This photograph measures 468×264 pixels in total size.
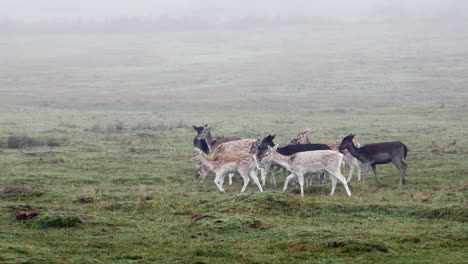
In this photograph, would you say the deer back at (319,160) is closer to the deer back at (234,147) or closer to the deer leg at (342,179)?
the deer leg at (342,179)

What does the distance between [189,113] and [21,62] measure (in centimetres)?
8141

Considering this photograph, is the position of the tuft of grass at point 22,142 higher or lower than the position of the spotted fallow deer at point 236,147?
lower

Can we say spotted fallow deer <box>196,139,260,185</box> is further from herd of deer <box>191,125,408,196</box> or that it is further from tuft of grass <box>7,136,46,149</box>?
tuft of grass <box>7,136,46,149</box>

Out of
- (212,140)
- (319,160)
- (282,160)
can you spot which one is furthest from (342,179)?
(212,140)

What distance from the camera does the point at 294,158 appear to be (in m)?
20.7

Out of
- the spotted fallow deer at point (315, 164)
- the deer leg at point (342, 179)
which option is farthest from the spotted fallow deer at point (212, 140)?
the deer leg at point (342, 179)

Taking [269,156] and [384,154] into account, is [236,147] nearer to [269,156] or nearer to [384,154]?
[269,156]

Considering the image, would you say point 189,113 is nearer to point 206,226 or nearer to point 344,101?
point 344,101

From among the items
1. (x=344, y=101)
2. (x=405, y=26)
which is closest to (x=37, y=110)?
(x=344, y=101)

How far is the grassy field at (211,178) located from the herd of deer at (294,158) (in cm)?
60

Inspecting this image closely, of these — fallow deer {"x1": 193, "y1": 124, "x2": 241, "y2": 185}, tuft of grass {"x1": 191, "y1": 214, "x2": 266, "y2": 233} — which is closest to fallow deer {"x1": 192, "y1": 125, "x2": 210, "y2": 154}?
fallow deer {"x1": 193, "y1": 124, "x2": 241, "y2": 185}

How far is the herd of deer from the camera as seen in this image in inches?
798

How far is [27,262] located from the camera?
10805mm

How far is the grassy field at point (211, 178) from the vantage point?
12.5m
